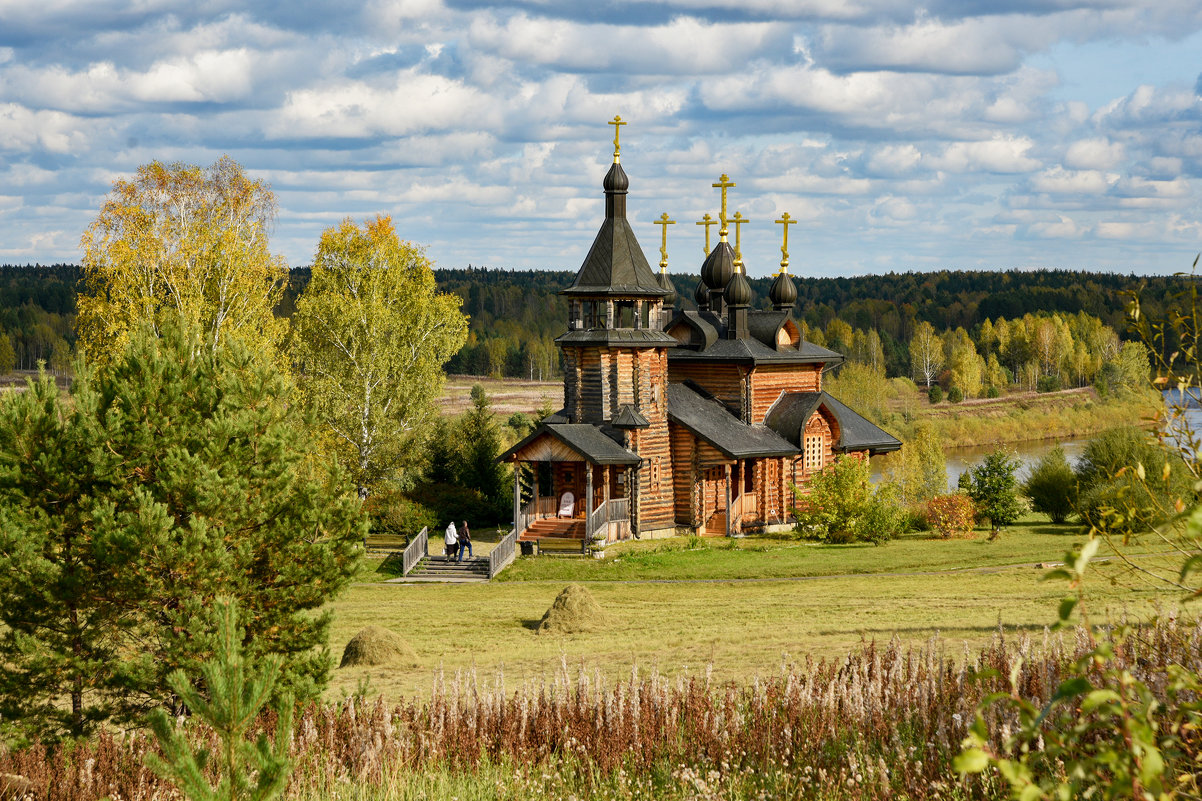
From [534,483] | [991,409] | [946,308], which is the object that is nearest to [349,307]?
[534,483]

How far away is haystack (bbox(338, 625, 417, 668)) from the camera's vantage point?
17.6 meters

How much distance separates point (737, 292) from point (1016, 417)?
5201 cm

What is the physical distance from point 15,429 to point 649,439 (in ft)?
78.4

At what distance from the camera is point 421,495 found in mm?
38125

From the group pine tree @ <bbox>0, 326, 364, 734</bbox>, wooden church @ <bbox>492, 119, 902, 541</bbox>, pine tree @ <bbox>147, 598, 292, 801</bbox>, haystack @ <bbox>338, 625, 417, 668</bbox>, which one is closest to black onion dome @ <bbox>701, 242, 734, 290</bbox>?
wooden church @ <bbox>492, 119, 902, 541</bbox>

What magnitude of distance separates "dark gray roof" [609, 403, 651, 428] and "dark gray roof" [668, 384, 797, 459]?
6.57 feet

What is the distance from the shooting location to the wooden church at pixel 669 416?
33781 mm

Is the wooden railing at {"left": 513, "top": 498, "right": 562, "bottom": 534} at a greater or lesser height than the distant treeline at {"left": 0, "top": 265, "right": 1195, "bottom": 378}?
lesser

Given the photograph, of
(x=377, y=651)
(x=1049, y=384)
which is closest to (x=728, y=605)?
(x=377, y=651)

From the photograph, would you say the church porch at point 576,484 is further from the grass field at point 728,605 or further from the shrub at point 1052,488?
the shrub at point 1052,488

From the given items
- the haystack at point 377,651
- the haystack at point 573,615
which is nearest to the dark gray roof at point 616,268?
the haystack at point 573,615

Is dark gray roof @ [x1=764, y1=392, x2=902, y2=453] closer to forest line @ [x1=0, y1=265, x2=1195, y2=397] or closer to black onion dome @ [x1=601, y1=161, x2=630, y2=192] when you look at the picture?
black onion dome @ [x1=601, y1=161, x2=630, y2=192]

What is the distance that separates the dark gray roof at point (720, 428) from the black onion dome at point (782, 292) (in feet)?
16.4

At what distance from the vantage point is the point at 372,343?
135 feet
